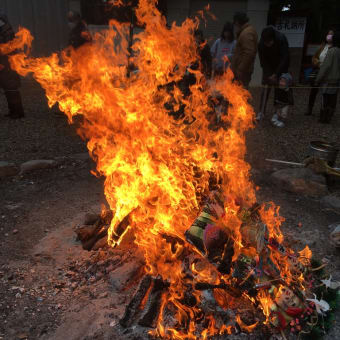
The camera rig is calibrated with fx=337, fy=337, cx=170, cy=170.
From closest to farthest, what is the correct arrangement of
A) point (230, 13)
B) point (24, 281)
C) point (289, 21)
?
point (24, 281), point (230, 13), point (289, 21)

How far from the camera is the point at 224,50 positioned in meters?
9.18

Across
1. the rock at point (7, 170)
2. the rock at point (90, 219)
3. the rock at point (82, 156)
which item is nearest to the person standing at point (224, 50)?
the rock at point (82, 156)

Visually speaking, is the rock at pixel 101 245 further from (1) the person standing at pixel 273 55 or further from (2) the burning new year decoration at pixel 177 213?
(1) the person standing at pixel 273 55

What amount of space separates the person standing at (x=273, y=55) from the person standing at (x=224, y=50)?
2.75ft

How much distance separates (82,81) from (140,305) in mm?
2588

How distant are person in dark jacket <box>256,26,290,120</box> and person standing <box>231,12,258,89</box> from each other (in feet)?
1.47

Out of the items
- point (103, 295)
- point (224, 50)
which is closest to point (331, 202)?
point (103, 295)

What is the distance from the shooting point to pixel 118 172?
3963 millimetres

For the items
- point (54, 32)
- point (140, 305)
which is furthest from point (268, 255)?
point (54, 32)

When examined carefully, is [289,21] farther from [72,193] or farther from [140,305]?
[140,305]

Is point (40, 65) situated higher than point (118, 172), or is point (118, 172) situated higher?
point (40, 65)

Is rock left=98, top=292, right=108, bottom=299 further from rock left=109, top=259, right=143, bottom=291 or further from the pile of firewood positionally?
the pile of firewood

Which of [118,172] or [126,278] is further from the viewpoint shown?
[118,172]

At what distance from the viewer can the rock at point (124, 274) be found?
317 centimetres
